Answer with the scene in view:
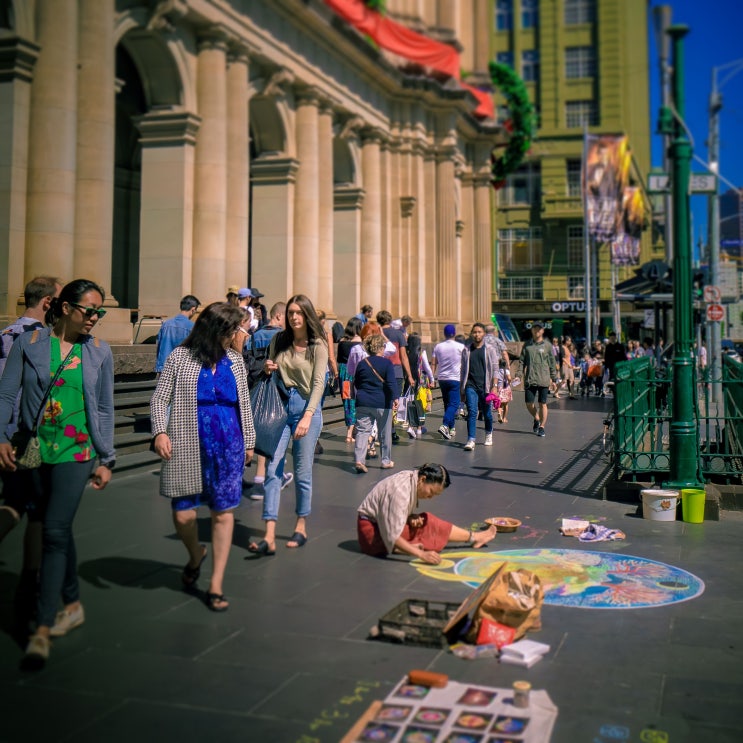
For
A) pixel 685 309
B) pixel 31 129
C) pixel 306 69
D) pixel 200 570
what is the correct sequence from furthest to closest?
1. pixel 306 69
2. pixel 31 129
3. pixel 685 309
4. pixel 200 570

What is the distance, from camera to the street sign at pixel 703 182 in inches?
433

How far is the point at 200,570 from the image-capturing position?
6.01 m

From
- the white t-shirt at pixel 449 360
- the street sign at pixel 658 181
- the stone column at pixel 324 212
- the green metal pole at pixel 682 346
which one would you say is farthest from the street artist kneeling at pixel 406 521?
the stone column at pixel 324 212

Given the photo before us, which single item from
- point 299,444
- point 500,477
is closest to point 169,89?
point 500,477

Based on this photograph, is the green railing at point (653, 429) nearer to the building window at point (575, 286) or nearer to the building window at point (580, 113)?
the building window at point (575, 286)

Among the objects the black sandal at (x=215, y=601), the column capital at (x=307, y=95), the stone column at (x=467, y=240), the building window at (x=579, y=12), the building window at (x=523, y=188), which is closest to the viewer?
the black sandal at (x=215, y=601)

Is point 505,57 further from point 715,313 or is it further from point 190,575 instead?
point 190,575

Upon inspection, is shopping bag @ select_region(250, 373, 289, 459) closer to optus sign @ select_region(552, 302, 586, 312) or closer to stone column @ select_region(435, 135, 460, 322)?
stone column @ select_region(435, 135, 460, 322)

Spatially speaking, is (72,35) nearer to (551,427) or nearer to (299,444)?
(299,444)

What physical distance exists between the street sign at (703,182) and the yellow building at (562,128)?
4812 centimetres

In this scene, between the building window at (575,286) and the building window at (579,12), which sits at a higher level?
the building window at (579,12)

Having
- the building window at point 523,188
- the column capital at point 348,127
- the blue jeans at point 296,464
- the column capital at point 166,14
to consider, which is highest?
the building window at point 523,188

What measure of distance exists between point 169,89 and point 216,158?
168 cm

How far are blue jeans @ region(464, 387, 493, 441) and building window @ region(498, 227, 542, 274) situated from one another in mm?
50592
